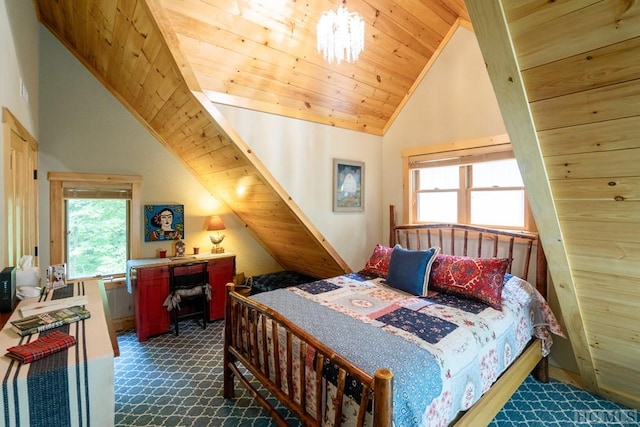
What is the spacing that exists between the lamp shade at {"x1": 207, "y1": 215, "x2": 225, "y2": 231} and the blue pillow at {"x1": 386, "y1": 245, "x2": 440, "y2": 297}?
230 centimetres

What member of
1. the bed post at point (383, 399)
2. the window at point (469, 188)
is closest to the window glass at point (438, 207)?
the window at point (469, 188)

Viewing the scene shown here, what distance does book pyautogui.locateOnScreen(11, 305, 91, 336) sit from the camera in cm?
130

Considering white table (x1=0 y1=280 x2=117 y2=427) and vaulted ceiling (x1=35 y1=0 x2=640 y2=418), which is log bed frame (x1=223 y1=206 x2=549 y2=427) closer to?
vaulted ceiling (x1=35 y1=0 x2=640 y2=418)

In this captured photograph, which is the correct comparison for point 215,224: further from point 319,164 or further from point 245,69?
point 245,69

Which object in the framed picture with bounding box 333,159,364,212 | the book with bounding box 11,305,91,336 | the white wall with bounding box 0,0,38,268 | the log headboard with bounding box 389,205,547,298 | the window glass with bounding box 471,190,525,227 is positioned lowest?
the book with bounding box 11,305,91,336

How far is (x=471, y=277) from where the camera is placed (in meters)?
2.39

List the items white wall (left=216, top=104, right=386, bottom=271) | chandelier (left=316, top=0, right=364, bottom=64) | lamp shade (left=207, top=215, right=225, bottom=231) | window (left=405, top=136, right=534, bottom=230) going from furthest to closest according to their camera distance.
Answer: lamp shade (left=207, top=215, right=225, bottom=231), window (left=405, top=136, right=534, bottom=230), white wall (left=216, top=104, right=386, bottom=271), chandelier (left=316, top=0, right=364, bottom=64)

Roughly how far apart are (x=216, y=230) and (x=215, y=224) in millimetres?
101

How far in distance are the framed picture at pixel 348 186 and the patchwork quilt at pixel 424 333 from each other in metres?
1.06

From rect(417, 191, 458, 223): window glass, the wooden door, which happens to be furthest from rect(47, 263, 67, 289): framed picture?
rect(417, 191, 458, 223): window glass

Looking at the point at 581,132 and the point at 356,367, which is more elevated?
the point at 581,132

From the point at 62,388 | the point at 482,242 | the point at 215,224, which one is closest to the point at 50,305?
the point at 62,388

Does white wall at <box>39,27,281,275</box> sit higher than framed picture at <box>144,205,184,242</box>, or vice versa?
white wall at <box>39,27,281,275</box>

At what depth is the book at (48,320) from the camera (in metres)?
1.30
